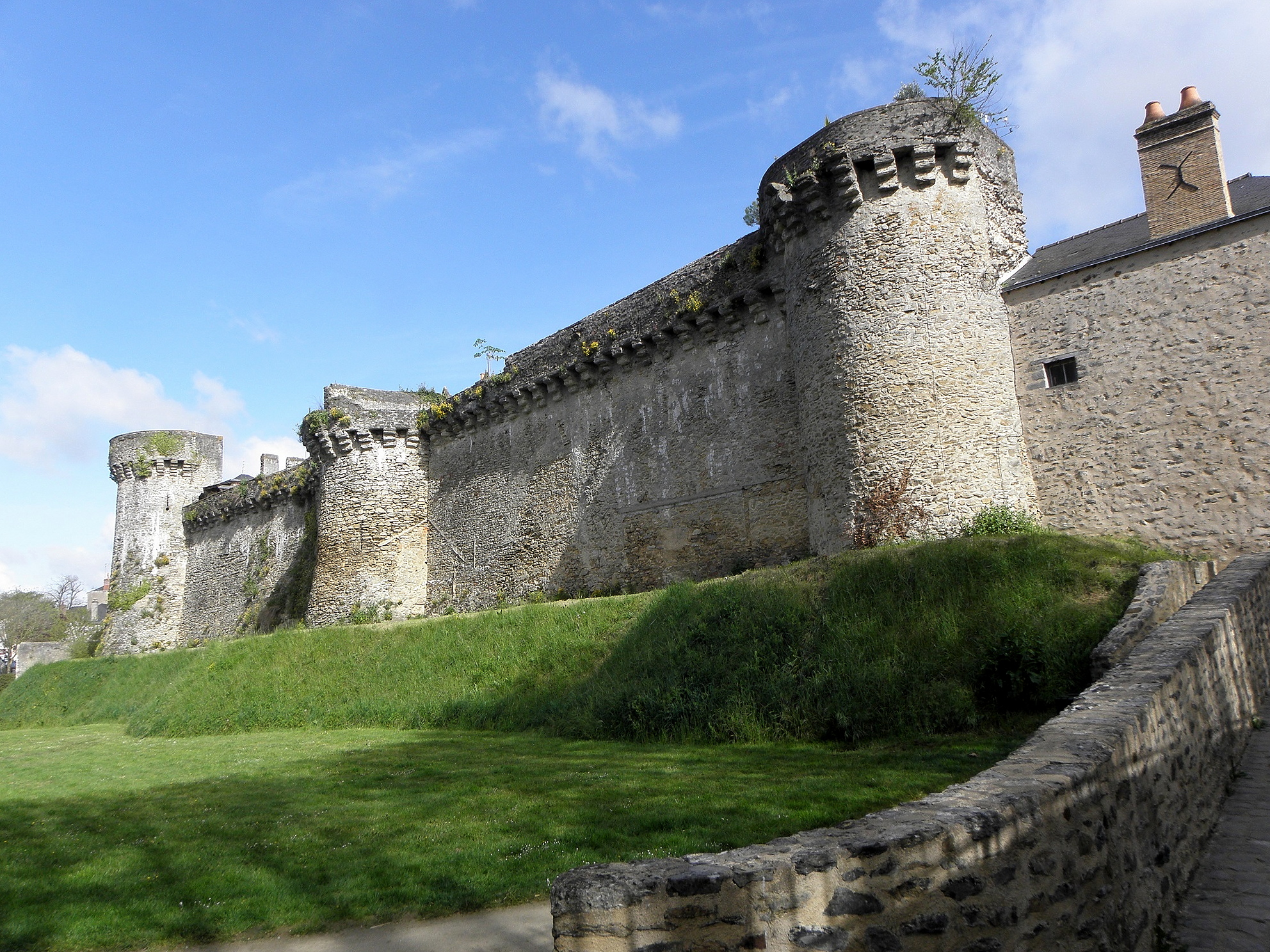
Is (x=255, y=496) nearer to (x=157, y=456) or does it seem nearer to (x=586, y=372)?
(x=157, y=456)

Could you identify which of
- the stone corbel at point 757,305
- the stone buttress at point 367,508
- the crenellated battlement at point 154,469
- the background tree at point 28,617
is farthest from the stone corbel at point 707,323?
the background tree at point 28,617

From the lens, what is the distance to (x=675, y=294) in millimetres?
16484

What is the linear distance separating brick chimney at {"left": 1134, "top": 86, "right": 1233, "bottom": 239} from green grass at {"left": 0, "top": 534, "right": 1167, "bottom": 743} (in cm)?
453

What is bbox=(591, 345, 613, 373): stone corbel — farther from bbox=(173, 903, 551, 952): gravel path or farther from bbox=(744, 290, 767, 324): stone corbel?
bbox=(173, 903, 551, 952): gravel path

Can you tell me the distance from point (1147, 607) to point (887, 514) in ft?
14.7

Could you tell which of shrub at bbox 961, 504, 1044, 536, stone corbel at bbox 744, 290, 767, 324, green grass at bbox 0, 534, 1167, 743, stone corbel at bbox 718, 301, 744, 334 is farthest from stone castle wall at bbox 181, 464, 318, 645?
shrub at bbox 961, 504, 1044, 536

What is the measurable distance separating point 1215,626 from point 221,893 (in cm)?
649

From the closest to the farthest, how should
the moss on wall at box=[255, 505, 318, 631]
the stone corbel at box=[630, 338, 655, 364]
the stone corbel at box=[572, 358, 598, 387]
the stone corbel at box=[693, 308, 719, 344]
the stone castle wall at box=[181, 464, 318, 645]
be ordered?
the stone corbel at box=[693, 308, 719, 344], the stone corbel at box=[630, 338, 655, 364], the stone corbel at box=[572, 358, 598, 387], the moss on wall at box=[255, 505, 318, 631], the stone castle wall at box=[181, 464, 318, 645]

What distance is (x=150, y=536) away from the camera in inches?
1234

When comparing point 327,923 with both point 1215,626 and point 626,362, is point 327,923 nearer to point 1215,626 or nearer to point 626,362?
point 1215,626

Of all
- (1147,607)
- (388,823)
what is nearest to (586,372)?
(1147,607)

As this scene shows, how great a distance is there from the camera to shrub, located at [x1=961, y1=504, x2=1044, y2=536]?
11430 mm

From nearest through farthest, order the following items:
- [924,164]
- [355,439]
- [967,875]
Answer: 1. [967,875]
2. [924,164]
3. [355,439]

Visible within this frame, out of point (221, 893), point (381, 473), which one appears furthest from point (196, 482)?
point (221, 893)
